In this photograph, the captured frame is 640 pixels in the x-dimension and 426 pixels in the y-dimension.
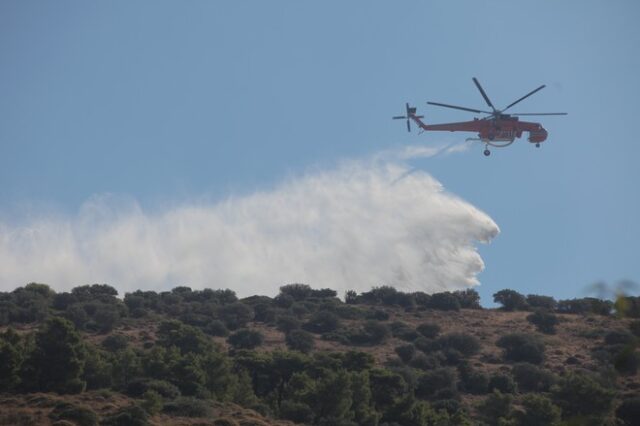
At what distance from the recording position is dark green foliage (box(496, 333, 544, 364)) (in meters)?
88.7

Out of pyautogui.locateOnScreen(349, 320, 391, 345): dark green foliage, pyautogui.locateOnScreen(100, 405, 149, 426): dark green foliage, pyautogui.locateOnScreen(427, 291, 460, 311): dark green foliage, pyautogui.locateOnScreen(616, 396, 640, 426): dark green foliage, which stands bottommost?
pyautogui.locateOnScreen(100, 405, 149, 426): dark green foliage

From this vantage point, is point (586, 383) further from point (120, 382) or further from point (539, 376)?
point (120, 382)

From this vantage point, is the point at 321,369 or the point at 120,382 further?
the point at 321,369

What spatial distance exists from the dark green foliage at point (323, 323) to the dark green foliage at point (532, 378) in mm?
28694

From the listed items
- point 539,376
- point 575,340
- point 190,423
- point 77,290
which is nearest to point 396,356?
→ point 539,376

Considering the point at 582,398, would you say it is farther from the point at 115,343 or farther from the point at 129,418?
the point at 115,343

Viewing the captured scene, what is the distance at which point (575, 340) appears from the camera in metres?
98.6

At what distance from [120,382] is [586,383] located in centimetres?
3662

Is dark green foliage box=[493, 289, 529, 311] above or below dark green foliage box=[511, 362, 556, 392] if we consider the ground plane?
above

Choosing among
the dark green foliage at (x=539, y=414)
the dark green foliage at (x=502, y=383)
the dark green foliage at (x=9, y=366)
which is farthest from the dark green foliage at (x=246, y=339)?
the dark green foliage at (x=539, y=414)

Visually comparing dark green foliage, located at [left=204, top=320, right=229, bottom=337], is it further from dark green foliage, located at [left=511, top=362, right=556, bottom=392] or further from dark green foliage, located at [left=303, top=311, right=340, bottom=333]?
dark green foliage, located at [left=511, top=362, right=556, bottom=392]

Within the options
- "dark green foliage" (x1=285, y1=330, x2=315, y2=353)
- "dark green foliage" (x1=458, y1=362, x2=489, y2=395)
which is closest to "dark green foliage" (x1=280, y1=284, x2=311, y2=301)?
"dark green foliage" (x1=285, y1=330, x2=315, y2=353)

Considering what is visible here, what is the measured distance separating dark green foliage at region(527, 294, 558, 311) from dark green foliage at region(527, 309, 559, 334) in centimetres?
1354

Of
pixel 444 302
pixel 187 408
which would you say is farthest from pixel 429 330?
pixel 187 408
